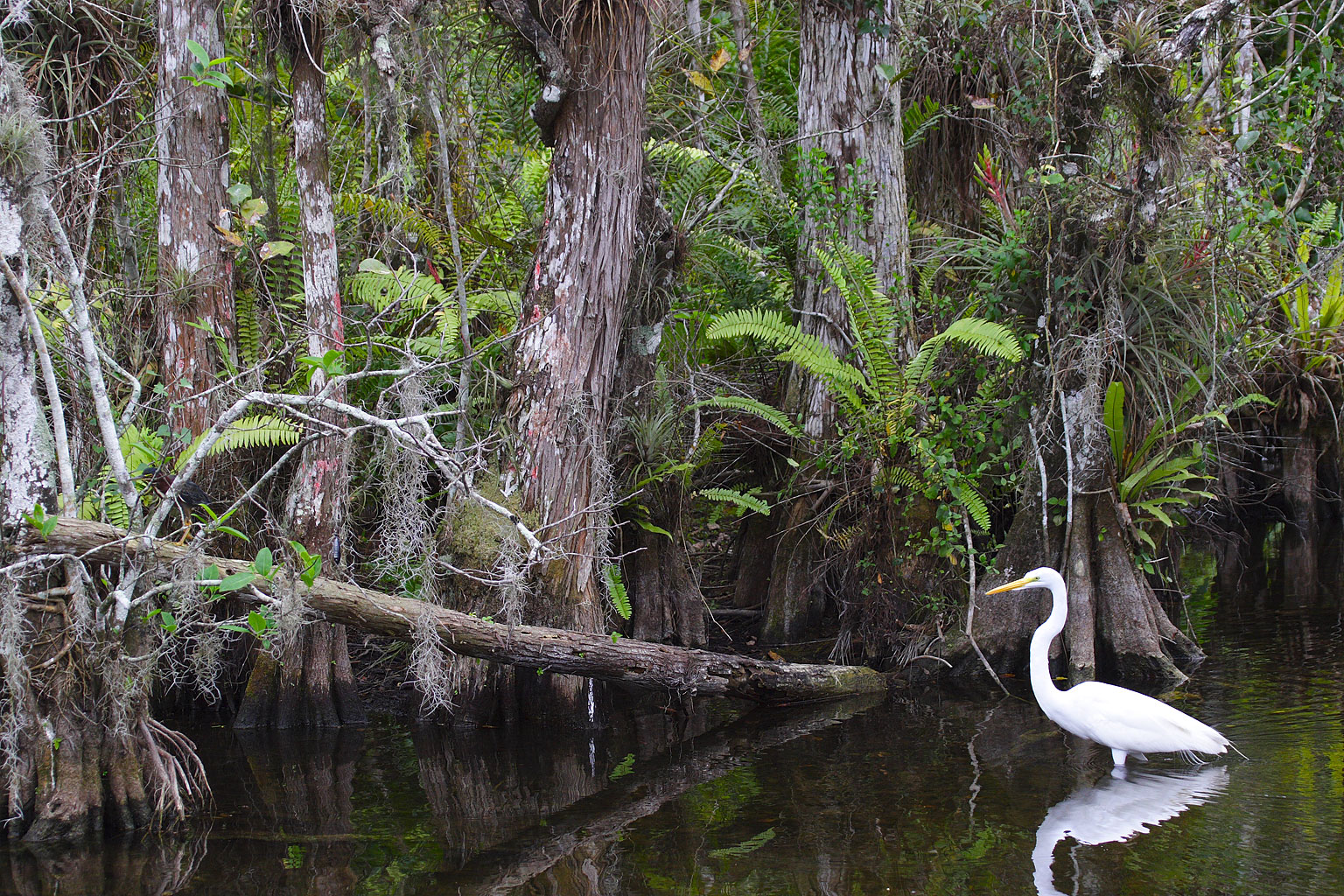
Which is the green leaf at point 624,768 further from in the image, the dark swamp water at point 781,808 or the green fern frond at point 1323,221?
the green fern frond at point 1323,221

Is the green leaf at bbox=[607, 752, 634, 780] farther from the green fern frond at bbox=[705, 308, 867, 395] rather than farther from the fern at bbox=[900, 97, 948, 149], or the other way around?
the fern at bbox=[900, 97, 948, 149]

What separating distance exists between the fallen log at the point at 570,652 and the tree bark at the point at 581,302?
0.52m

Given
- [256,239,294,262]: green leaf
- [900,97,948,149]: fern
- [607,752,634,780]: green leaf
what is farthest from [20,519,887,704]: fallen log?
[900,97,948,149]: fern

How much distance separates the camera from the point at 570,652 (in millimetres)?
5801

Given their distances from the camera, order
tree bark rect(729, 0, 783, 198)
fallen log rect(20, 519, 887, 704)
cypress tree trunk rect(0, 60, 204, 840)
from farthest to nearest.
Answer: tree bark rect(729, 0, 783, 198), fallen log rect(20, 519, 887, 704), cypress tree trunk rect(0, 60, 204, 840)

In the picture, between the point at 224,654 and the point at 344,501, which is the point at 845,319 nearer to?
the point at 344,501

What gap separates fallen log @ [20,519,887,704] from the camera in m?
5.40

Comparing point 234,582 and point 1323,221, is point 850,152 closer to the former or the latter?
point 1323,221

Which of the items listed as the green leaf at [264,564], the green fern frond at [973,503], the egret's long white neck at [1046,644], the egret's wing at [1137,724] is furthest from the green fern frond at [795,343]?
the green leaf at [264,564]

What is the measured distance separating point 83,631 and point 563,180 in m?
3.81

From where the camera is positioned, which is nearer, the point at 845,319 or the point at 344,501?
the point at 344,501

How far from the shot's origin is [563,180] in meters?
6.59

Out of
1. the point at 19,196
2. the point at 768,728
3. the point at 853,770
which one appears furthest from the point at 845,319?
the point at 19,196

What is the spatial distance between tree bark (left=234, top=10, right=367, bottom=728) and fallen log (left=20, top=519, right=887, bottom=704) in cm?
114
